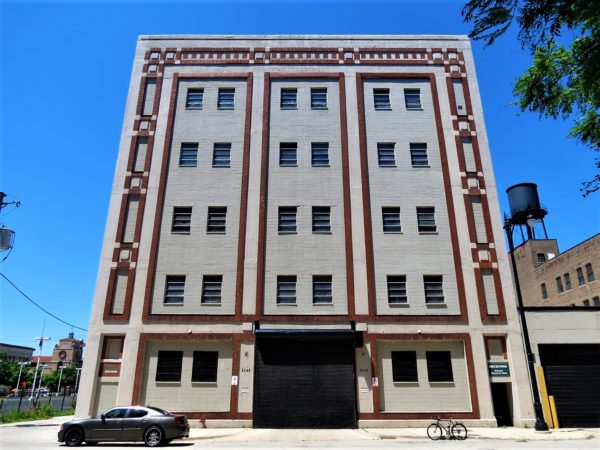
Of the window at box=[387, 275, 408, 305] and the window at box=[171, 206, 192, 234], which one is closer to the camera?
the window at box=[387, 275, 408, 305]

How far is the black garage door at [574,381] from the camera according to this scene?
21109mm

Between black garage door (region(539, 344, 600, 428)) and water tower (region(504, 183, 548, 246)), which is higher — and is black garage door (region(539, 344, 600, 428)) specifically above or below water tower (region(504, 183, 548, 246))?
below

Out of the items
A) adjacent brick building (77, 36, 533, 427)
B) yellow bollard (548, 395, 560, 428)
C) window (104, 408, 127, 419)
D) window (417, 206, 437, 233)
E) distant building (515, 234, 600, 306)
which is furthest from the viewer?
distant building (515, 234, 600, 306)

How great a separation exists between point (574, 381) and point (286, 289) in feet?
52.6

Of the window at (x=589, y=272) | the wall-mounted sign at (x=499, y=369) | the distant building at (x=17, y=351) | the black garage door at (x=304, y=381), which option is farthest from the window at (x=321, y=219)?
the distant building at (x=17, y=351)

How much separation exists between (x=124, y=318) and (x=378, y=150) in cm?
1826

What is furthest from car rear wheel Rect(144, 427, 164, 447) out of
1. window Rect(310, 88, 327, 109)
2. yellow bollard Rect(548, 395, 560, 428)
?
window Rect(310, 88, 327, 109)

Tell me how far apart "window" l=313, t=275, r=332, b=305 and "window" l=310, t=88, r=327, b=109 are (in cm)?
1204

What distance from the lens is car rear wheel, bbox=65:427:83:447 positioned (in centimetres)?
1574

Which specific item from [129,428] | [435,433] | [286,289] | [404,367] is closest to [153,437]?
[129,428]

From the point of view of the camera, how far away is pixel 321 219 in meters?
24.9

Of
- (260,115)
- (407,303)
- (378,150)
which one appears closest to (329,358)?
(407,303)

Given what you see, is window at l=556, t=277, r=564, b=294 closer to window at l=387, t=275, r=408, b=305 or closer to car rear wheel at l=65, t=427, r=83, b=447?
window at l=387, t=275, r=408, b=305

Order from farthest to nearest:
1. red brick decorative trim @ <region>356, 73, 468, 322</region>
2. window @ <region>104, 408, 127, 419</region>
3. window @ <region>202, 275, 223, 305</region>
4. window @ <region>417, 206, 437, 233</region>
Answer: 1. window @ <region>417, 206, 437, 233</region>
2. window @ <region>202, 275, 223, 305</region>
3. red brick decorative trim @ <region>356, 73, 468, 322</region>
4. window @ <region>104, 408, 127, 419</region>
